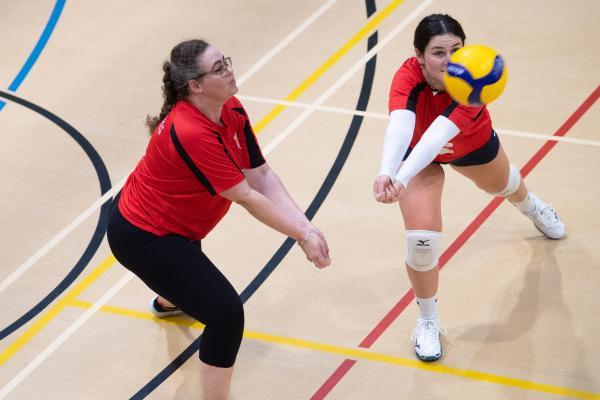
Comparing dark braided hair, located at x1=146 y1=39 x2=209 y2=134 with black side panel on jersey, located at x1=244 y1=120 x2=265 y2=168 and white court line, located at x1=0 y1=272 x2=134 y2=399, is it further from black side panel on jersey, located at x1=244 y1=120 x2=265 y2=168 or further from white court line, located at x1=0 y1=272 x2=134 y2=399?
white court line, located at x1=0 y1=272 x2=134 y2=399

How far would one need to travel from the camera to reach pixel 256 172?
17.3 ft

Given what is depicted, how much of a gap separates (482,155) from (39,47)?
4.97 metres

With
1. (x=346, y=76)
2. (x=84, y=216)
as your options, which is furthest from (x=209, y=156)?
(x=346, y=76)

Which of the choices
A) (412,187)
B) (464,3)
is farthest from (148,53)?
(412,187)

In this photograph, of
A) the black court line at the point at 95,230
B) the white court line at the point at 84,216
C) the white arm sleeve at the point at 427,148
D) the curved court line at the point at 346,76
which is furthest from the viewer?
the curved court line at the point at 346,76

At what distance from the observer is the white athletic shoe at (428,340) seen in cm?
564

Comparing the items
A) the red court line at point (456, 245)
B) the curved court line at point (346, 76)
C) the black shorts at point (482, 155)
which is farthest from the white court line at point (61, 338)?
the black shorts at point (482, 155)

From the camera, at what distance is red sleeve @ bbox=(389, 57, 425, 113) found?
531 cm

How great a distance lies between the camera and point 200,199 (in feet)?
16.6

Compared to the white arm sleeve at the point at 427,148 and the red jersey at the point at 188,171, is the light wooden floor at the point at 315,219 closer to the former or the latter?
the red jersey at the point at 188,171

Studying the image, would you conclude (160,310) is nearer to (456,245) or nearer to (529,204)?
(456,245)

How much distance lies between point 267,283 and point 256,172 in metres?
1.31

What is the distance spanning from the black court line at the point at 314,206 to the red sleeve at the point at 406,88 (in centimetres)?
163

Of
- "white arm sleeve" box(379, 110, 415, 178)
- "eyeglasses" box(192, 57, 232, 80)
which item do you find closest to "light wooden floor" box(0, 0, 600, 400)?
"white arm sleeve" box(379, 110, 415, 178)
